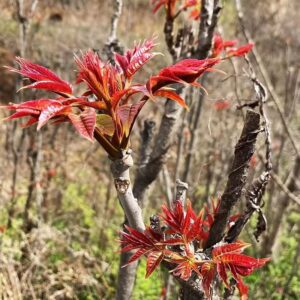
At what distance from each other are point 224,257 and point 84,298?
2.34 m

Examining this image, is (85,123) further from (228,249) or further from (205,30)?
(205,30)

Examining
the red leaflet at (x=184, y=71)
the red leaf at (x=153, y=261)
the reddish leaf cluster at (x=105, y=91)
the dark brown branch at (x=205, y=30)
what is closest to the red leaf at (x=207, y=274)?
the red leaf at (x=153, y=261)

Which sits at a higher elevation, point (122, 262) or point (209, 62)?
point (209, 62)

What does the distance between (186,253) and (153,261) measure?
4.1 inches

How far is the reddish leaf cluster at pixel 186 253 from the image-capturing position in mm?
1293

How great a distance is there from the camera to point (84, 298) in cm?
338

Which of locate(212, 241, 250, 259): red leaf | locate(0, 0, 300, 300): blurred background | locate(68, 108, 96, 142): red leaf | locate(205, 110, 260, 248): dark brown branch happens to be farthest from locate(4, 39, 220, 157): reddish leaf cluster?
locate(0, 0, 300, 300): blurred background

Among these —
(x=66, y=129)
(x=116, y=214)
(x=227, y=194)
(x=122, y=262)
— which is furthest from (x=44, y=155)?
(x=227, y=194)

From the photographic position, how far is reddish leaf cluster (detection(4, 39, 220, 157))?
1.12 m

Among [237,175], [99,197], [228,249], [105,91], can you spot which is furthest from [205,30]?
[99,197]

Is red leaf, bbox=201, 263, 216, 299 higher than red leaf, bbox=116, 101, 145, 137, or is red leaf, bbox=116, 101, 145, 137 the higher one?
red leaf, bbox=116, 101, 145, 137

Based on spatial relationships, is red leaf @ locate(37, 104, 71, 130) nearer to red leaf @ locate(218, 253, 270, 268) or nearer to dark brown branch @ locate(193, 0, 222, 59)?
red leaf @ locate(218, 253, 270, 268)

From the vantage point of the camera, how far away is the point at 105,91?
1.20 m

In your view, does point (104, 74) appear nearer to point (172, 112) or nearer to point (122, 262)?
point (172, 112)
